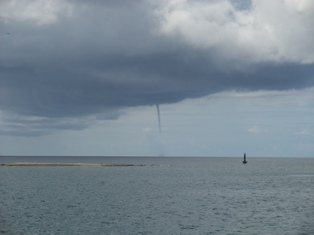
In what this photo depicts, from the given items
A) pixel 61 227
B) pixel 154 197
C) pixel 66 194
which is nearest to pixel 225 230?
pixel 61 227

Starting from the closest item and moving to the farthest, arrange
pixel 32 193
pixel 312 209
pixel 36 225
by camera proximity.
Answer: pixel 36 225 → pixel 312 209 → pixel 32 193

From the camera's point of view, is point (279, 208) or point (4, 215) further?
point (279, 208)

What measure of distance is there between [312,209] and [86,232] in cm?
3908

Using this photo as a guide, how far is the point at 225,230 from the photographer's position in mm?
52688

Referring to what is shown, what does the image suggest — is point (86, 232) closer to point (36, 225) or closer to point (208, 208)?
point (36, 225)

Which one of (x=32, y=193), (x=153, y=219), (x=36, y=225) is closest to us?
(x=36, y=225)

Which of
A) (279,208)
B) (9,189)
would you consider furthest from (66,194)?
(279,208)

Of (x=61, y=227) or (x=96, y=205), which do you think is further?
(x=96, y=205)

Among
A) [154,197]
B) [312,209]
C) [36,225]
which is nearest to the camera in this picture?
[36,225]

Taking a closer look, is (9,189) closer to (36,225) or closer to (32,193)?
(32,193)

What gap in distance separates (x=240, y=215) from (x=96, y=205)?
81.4ft

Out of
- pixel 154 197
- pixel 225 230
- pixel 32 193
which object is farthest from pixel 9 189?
pixel 225 230

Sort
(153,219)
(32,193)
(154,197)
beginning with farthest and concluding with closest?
(32,193), (154,197), (153,219)

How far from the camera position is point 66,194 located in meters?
94.5
